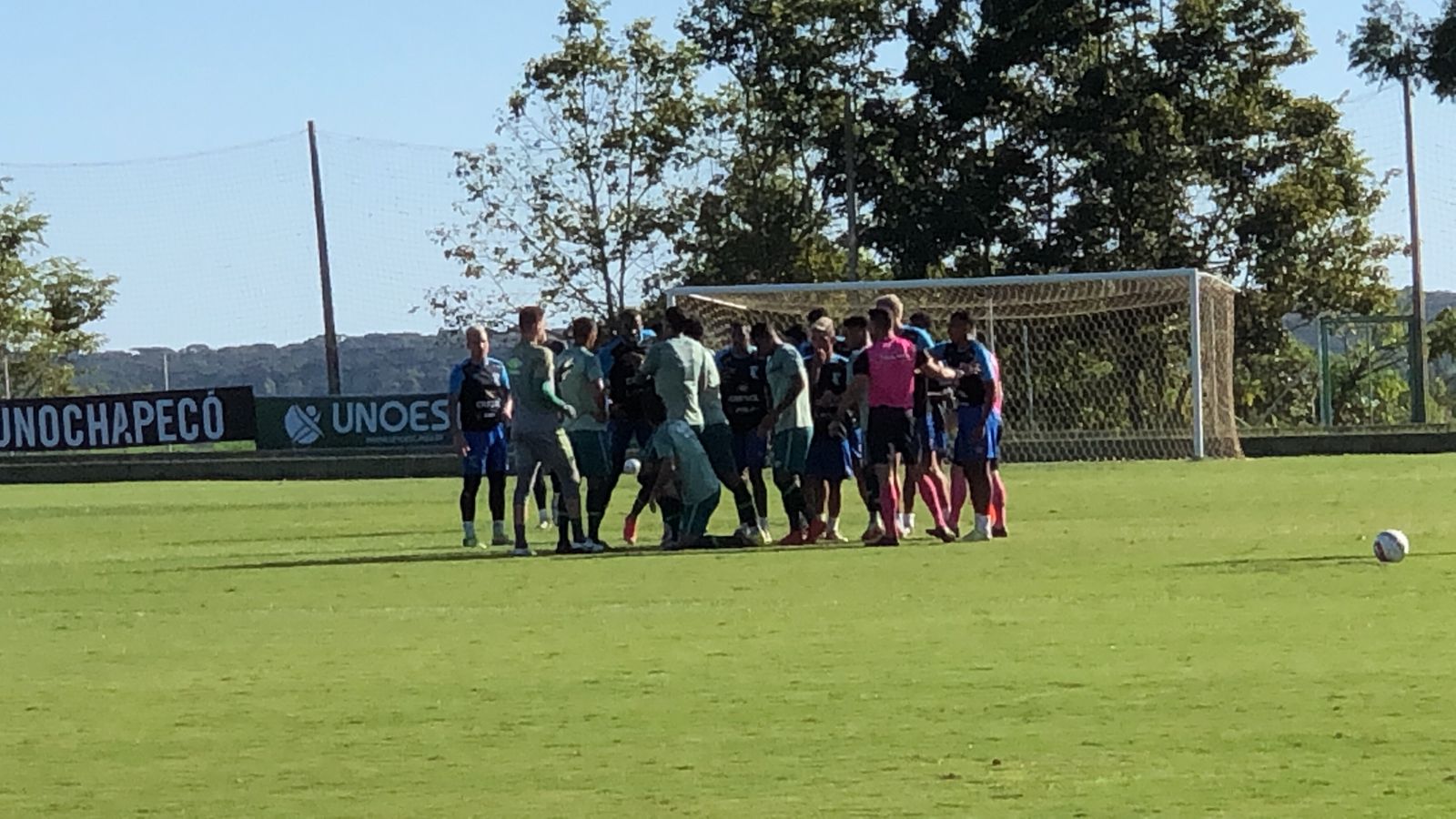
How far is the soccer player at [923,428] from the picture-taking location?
19422 millimetres

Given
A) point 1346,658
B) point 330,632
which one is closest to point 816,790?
point 1346,658

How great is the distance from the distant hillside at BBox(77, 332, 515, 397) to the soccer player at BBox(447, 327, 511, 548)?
27399mm

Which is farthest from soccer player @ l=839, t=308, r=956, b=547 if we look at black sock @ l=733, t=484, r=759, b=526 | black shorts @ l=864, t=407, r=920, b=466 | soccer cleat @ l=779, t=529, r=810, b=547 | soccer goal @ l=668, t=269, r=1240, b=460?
soccer goal @ l=668, t=269, r=1240, b=460

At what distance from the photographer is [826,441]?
2025cm

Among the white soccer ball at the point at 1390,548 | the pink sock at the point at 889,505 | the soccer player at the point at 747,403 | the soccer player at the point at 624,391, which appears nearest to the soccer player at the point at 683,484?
the soccer player at the point at 747,403

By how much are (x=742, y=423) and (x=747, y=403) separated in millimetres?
168

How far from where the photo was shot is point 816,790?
8203 millimetres

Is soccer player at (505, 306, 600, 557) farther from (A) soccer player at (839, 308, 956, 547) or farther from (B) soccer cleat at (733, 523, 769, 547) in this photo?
(A) soccer player at (839, 308, 956, 547)

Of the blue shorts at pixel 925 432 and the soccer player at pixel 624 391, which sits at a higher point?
the soccer player at pixel 624 391

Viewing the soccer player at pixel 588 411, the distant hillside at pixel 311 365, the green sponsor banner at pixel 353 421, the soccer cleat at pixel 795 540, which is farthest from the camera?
the distant hillside at pixel 311 365

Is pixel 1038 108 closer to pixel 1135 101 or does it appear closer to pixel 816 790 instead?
pixel 1135 101

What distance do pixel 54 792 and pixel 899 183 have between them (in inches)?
1708

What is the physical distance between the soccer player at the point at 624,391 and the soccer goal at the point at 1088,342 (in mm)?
15484

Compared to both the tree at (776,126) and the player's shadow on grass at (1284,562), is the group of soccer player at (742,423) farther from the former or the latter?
the tree at (776,126)
